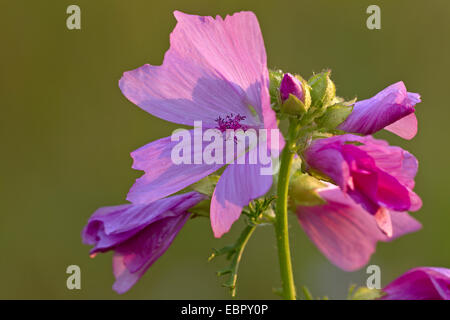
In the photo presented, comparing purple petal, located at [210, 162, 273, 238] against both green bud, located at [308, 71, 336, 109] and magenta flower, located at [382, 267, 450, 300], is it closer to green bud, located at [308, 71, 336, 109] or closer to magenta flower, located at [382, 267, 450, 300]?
green bud, located at [308, 71, 336, 109]

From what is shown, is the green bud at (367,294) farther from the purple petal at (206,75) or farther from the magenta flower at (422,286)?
the purple petal at (206,75)

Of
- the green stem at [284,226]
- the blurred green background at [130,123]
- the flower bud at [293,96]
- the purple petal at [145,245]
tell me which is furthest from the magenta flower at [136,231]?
the blurred green background at [130,123]

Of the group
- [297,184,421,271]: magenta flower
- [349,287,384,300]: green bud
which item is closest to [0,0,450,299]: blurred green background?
[297,184,421,271]: magenta flower

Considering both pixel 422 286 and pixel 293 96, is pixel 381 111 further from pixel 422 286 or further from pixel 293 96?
pixel 422 286

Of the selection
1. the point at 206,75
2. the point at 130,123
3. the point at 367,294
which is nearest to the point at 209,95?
the point at 206,75

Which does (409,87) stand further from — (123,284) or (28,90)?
(123,284)

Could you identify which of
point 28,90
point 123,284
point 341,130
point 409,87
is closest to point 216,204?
point 341,130

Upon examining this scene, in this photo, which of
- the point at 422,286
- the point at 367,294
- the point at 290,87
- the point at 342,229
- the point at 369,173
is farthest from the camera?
the point at 342,229
